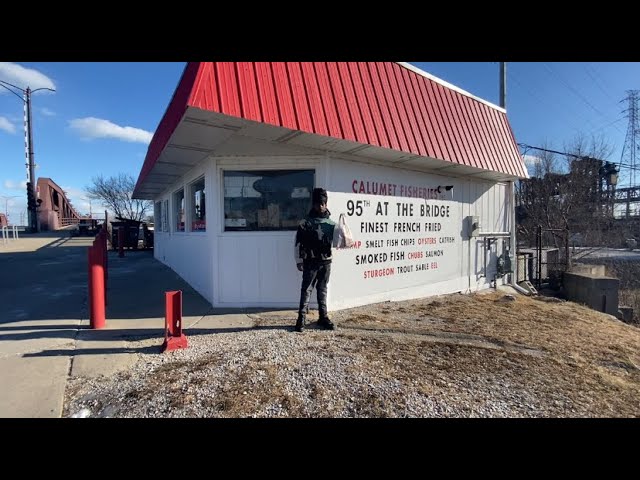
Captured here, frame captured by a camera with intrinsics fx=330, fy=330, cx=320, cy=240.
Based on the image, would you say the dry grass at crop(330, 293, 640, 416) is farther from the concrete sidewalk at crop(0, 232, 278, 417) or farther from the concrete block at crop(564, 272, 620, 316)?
the concrete block at crop(564, 272, 620, 316)

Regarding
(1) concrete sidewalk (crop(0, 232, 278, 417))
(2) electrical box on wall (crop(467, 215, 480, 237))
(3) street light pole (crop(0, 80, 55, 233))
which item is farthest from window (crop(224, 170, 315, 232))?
(3) street light pole (crop(0, 80, 55, 233))

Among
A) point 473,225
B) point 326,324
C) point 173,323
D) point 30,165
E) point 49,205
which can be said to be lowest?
point 326,324

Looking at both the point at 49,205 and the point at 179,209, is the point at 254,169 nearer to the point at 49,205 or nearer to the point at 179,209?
the point at 179,209

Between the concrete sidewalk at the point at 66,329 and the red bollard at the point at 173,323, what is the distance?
0.20 metres

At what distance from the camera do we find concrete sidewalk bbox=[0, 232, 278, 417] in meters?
3.12

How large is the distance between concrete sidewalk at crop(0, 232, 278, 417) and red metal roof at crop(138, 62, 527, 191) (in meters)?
2.99

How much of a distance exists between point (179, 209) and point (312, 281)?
6.46 meters

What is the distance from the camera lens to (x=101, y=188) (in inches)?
1797

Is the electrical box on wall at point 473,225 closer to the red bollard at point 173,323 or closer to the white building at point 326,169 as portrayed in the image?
the white building at point 326,169

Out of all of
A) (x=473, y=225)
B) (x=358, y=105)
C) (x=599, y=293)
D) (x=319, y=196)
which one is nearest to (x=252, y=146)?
(x=319, y=196)

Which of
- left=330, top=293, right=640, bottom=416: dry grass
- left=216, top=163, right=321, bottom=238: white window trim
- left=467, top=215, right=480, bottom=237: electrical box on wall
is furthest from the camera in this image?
left=467, top=215, right=480, bottom=237: electrical box on wall

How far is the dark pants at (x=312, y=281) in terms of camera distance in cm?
481

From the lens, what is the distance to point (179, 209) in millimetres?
9750
